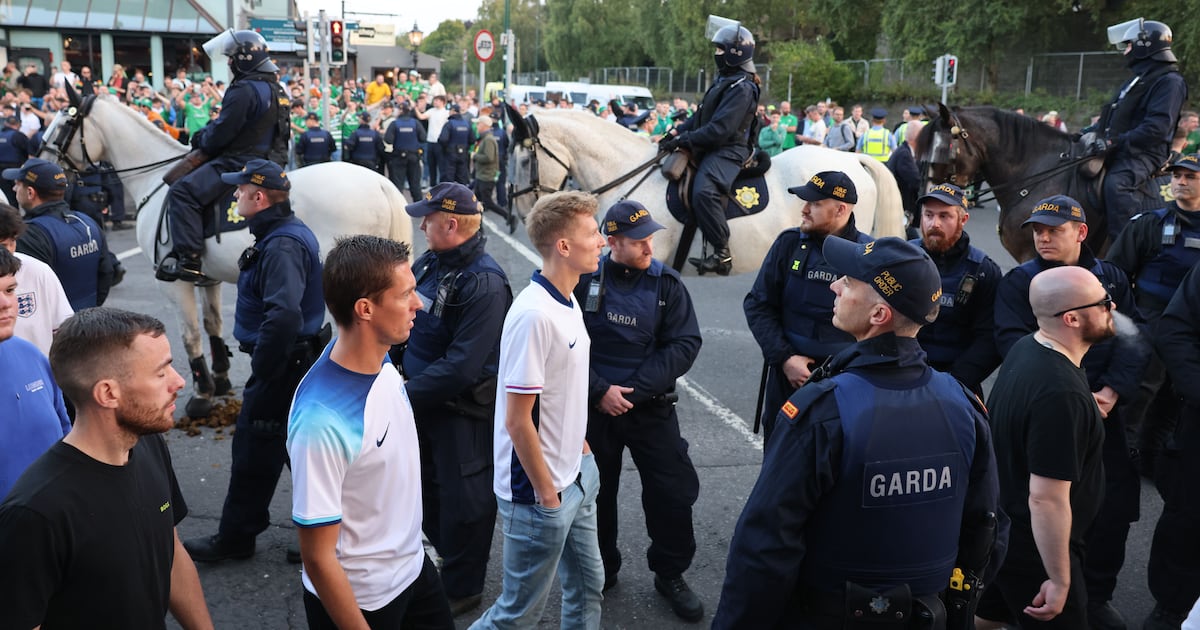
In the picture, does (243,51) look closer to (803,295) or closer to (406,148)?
(803,295)

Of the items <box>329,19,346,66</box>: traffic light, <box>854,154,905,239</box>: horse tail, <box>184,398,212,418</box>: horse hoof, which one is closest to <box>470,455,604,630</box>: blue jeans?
<box>184,398,212,418</box>: horse hoof

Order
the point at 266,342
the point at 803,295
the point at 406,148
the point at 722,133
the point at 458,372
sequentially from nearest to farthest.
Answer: the point at 458,372, the point at 266,342, the point at 803,295, the point at 722,133, the point at 406,148

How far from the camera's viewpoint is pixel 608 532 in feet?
15.5

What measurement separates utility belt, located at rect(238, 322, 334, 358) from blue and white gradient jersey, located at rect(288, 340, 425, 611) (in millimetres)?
2470

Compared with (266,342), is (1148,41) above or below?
above

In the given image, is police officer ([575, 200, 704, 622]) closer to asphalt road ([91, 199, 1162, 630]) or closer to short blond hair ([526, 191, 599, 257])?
asphalt road ([91, 199, 1162, 630])

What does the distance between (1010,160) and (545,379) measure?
6719 mm

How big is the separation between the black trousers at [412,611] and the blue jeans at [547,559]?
42cm

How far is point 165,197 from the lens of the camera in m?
7.66

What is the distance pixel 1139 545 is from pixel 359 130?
56.8 ft

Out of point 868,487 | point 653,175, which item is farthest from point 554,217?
point 653,175

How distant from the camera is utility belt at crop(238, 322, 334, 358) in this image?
506 cm

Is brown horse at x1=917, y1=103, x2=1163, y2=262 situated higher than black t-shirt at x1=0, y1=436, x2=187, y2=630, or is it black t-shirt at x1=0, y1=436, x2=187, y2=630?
brown horse at x1=917, y1=103, x2=1163, y2=262

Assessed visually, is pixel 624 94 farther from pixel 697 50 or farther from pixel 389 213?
pixel 389 213
